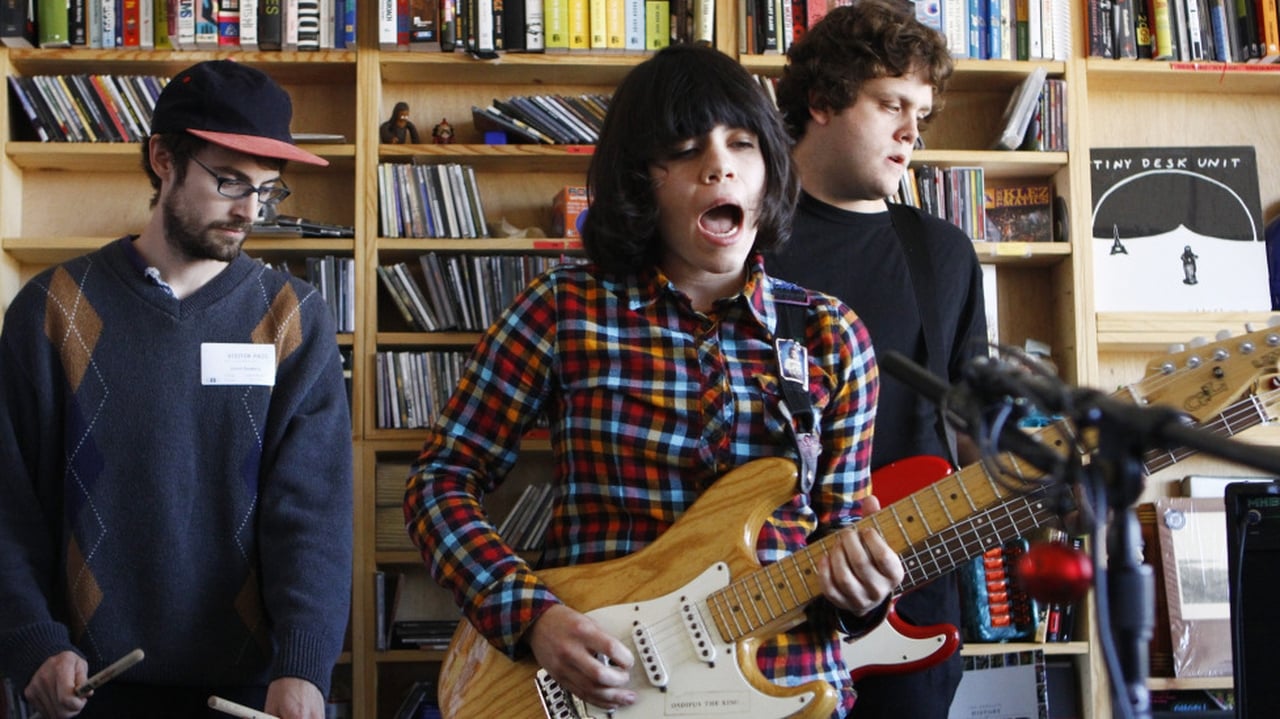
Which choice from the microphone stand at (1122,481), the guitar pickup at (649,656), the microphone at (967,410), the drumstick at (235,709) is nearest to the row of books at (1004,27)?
the guitar pickup at (649,656)

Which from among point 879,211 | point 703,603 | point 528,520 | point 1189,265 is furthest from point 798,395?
point 1189,265

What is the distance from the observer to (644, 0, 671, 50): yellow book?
10.5 feet

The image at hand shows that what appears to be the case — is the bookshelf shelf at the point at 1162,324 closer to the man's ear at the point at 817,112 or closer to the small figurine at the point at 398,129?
the man's ear at the point at 817,112

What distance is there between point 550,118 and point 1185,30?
1.66 meters

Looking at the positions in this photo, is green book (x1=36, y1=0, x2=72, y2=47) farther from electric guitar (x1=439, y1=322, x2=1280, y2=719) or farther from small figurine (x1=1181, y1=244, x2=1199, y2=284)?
small figurine (x1=1181, y1=244, x2=1199, y2=284)

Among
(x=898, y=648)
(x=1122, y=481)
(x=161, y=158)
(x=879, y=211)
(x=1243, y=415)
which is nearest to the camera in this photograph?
(x=1122, y=481)

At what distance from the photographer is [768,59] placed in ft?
10.4

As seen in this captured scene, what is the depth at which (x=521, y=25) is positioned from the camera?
3.14 metres

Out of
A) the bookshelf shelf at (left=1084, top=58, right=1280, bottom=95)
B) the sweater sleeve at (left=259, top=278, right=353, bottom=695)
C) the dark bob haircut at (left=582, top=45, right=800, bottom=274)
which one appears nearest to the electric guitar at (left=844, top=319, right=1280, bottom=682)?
the dark bob haircut at (left=582, top=45, right=800, bottom=274)

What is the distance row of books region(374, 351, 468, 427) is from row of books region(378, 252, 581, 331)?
103 mm

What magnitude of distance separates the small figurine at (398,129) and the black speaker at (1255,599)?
2097 mm

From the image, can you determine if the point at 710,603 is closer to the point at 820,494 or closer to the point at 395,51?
the point at 820,494

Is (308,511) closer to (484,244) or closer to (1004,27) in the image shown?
(484,244)

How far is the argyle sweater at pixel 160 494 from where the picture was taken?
1746 mm
